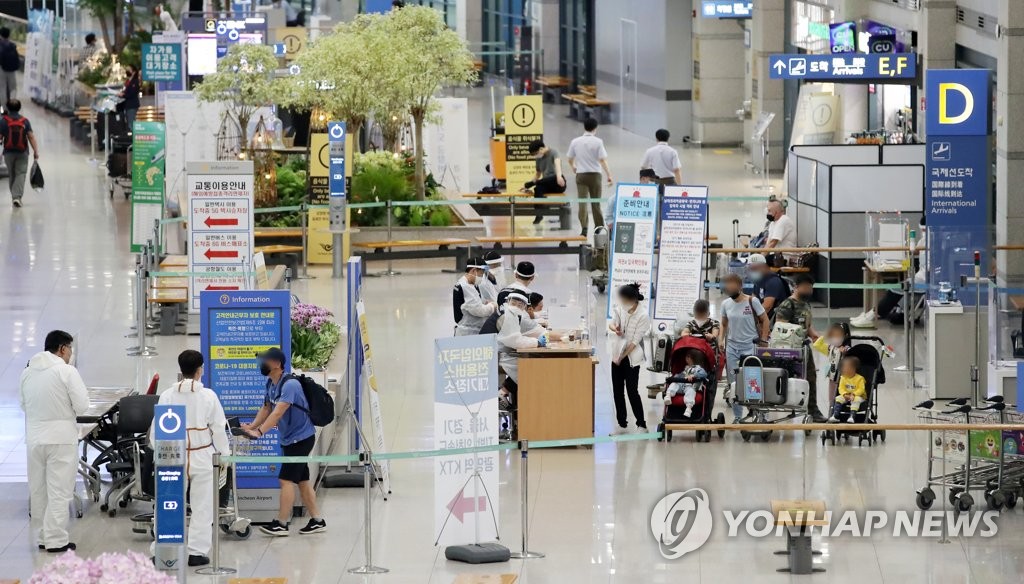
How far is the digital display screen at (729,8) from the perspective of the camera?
33.0 metres

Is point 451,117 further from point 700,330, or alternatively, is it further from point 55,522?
point 55,522

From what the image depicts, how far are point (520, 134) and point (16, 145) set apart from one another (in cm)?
795

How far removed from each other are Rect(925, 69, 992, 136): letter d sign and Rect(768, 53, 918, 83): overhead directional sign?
5.20 m

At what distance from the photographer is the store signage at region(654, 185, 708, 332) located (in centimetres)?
1708

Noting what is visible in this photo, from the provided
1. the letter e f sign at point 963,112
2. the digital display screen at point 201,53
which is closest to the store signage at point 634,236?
the letter e f sign at point 963,112

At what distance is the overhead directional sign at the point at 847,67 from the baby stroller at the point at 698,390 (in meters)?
8.87

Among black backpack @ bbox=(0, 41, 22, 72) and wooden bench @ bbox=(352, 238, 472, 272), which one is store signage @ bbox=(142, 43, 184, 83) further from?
black backpack @ bbox=(0, 41, 22, 72)

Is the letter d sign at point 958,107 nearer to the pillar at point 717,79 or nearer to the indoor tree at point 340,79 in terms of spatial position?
the indoor tree at point 340,79

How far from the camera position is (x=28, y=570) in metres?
11.1

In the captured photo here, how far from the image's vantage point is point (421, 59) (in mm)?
23781

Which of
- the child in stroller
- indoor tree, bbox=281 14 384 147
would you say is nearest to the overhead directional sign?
indoor tree, bbox=281 14 384 147

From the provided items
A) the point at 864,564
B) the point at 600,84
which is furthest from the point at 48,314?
the point at 600,84

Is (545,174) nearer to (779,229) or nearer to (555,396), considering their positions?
(779,229)

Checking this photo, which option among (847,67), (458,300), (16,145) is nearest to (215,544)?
(458,300)
